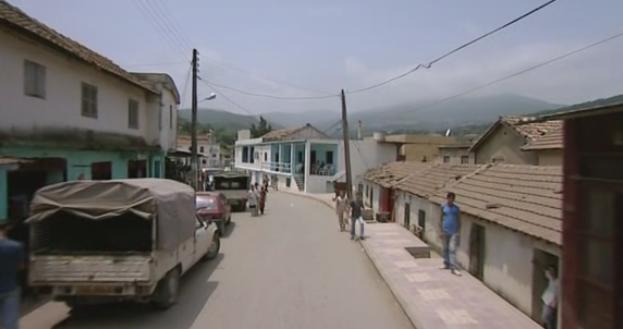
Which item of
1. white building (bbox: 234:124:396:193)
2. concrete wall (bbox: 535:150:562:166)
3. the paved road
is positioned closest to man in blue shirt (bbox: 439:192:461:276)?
the paved road

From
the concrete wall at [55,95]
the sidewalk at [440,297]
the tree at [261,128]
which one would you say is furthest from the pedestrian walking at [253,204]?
the tree at [261,128]

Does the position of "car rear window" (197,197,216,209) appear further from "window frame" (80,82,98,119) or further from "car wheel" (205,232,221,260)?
"car wheel" (205,232,221,260)

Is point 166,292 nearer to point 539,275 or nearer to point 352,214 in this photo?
point 539,275

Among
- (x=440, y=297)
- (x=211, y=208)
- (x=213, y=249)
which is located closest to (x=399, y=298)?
(x=440, y=297)

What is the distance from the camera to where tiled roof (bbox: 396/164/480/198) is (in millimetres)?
19141

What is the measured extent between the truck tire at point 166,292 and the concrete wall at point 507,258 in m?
6.58

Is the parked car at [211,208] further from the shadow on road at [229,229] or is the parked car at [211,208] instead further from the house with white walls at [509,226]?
the house with white walls at [509,226]

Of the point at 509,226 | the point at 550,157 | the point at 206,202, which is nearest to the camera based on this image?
the point at 509,226

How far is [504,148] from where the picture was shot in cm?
2669

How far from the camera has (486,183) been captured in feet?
49.8

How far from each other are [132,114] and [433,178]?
42.9ft

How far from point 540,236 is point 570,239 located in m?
3.24

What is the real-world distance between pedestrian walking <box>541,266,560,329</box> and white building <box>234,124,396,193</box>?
1375 inches

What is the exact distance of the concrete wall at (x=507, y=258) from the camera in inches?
384
